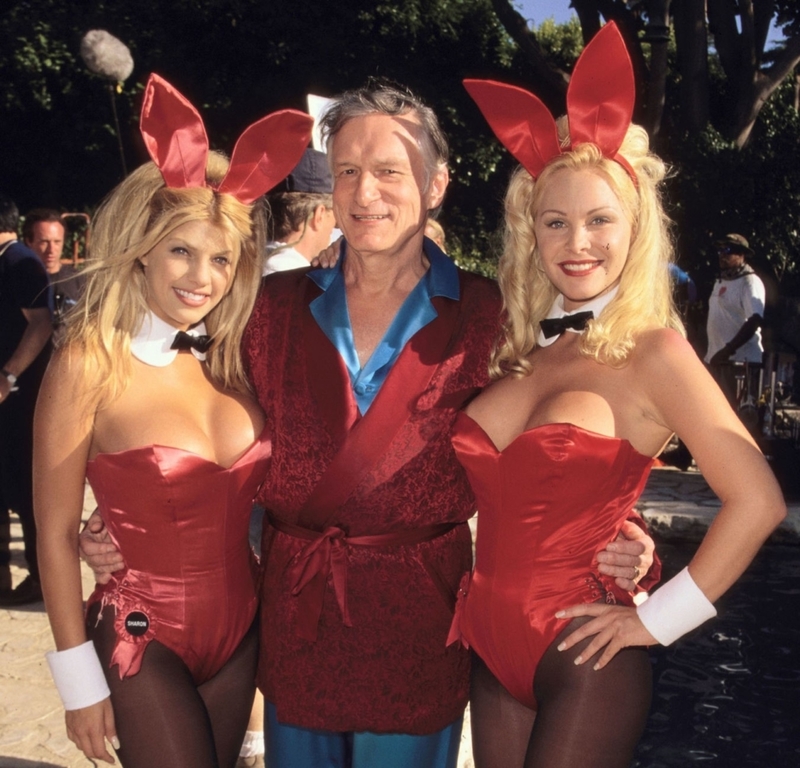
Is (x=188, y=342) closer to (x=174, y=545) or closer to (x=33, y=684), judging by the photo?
(x=174, y=545)

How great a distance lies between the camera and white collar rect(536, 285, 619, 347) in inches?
84.2

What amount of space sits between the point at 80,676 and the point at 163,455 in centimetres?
47

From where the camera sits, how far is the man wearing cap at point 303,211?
3801mm

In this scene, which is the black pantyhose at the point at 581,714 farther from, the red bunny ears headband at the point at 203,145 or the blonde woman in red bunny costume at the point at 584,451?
the red bunny ears headband at the point at 203,145

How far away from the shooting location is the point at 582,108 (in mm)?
2131

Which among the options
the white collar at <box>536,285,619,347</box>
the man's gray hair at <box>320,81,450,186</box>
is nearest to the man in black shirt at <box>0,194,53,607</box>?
the man's gray hair at <box>320,81,450,186</box>

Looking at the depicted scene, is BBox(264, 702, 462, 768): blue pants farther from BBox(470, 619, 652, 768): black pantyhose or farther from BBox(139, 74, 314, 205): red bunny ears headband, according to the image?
BBox(139, 74, 314, 205): red bunny ears headband

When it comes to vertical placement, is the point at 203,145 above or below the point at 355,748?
above

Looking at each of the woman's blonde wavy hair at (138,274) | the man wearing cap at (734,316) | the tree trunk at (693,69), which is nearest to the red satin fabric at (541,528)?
the woman's blonde wavy hair at (138,274)

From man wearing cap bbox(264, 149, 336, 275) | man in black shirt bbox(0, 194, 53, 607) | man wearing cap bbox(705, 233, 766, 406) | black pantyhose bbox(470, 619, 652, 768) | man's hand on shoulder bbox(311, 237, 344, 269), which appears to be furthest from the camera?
man wearing cap bbox(705, 233, 766, 406)

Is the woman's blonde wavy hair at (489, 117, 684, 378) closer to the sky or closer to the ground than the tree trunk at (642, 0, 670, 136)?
closer to the ground

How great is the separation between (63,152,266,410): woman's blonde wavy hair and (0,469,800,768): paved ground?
5.69 feet

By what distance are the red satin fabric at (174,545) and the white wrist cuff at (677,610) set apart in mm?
875


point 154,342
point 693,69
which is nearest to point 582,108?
point 154,342
